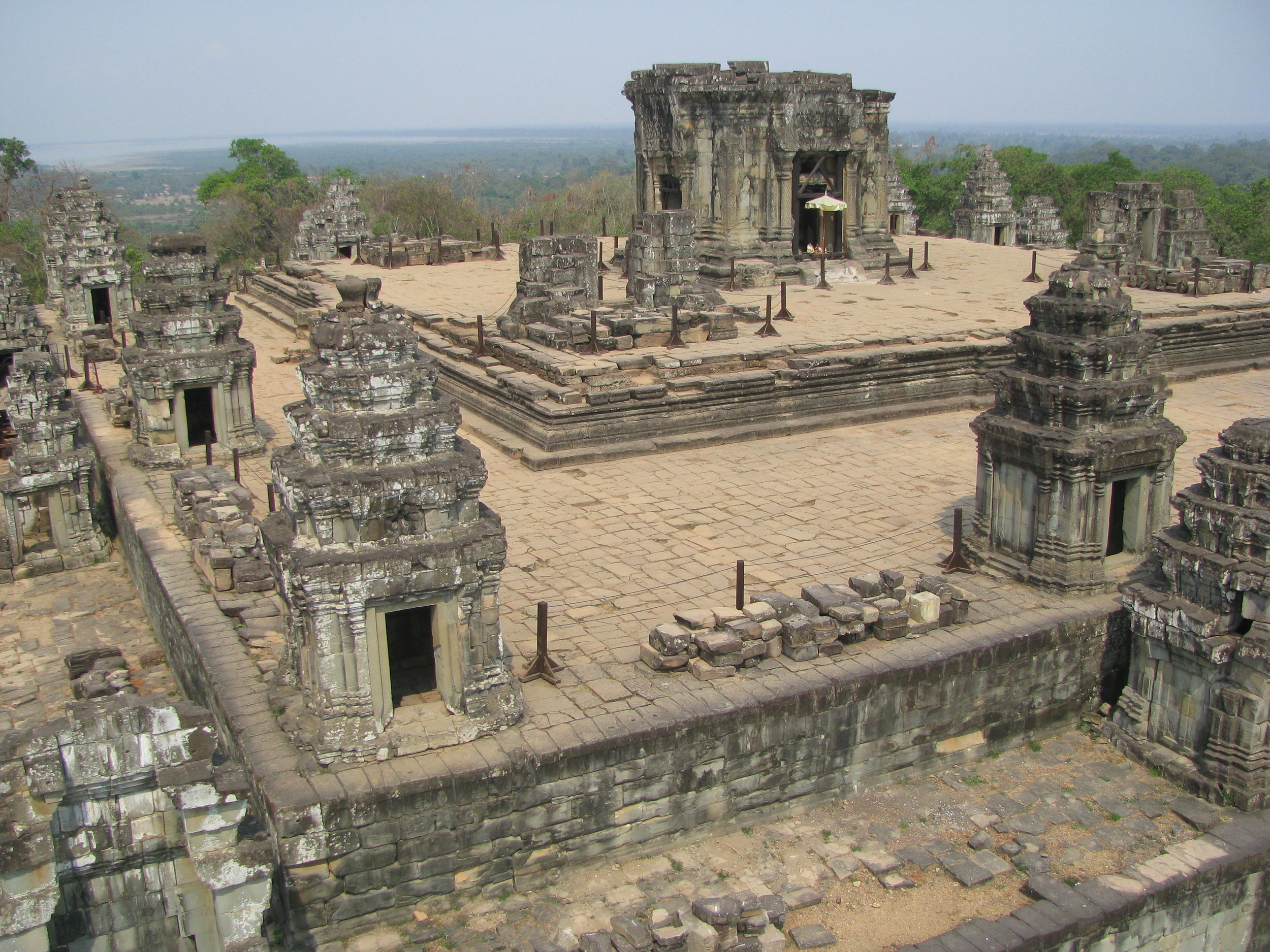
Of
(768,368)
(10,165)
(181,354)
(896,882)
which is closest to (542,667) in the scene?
(896,882)

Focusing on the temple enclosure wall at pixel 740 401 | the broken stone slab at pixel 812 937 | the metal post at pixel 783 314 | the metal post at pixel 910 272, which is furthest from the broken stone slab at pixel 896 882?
the metal post at pixel 910 272

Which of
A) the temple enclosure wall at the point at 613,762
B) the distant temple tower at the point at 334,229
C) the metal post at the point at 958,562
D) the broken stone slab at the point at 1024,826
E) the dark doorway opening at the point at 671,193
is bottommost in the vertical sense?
the broken stone slab at the point at 1024,826

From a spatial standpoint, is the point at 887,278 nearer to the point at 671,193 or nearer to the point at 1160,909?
the point at 671,193

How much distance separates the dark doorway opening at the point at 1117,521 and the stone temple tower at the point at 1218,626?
1303 millimetres

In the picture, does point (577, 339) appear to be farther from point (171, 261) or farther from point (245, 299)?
point (245, 299)

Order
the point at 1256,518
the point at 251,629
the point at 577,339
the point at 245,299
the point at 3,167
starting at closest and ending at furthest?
the point at 1256,518
the point at 251,629
the point at 577,339
the point at 245,299
the point at 3,167

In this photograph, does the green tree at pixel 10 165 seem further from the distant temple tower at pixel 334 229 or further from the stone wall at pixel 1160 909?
the stone wall at pixel 1160 909

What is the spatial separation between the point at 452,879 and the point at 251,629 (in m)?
2.78

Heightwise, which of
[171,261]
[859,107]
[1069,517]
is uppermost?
[859,107]

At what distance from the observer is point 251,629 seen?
8.71 metres

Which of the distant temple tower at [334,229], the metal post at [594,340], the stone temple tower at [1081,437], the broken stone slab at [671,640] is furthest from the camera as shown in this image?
the distant temple tower at [334,229]

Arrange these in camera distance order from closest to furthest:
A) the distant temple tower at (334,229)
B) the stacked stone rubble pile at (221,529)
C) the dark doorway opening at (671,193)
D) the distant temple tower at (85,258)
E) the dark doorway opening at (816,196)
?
the stacked stone rubble pile at (221,529) < the distant temple tower at (85,258) < the dark doorway opening at (816,196) < the dark doorway opening at (671,193) < the distant temple tower at (334,229)

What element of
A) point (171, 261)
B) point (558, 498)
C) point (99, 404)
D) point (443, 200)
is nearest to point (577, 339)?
point (558, 498)

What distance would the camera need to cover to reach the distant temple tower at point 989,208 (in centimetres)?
2948
